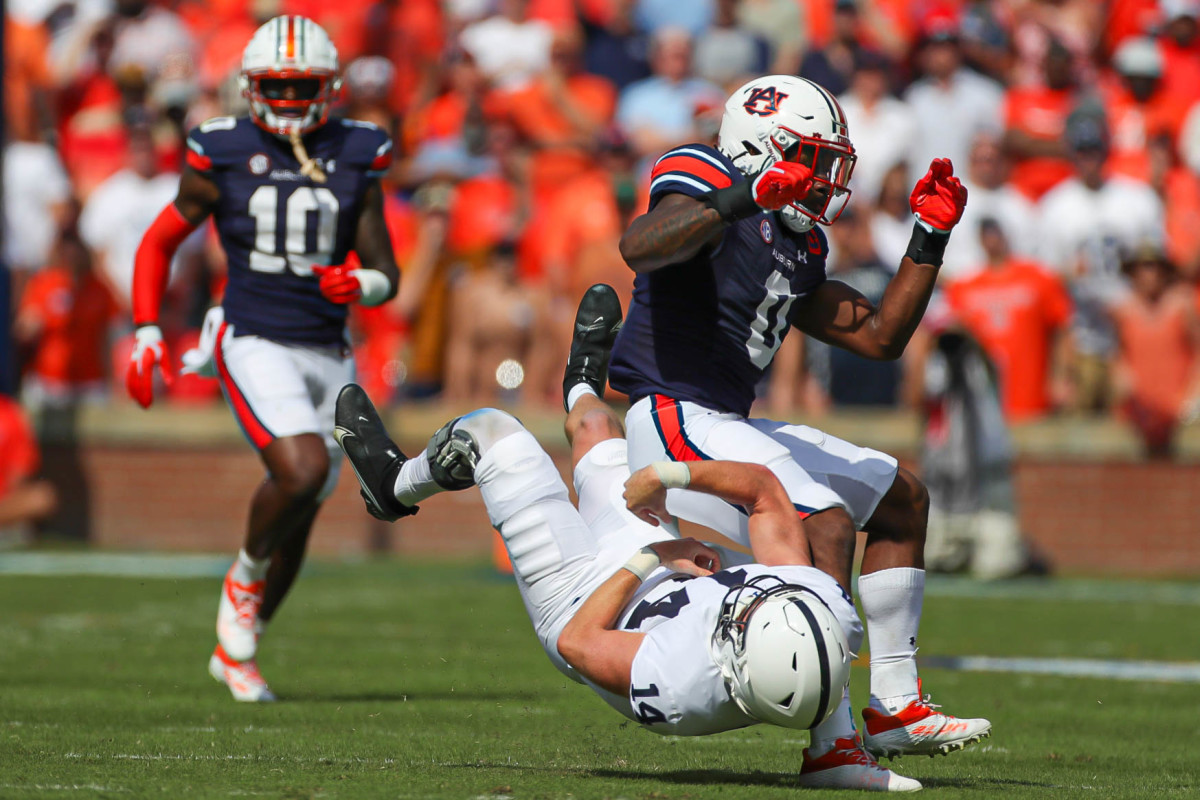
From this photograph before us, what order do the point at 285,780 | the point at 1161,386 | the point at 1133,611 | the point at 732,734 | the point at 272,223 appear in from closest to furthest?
1. the point at 285,780
2. the point at 732,734
3. the point at 272,223
4. the point at 1133,611
5. the point at 1161,386

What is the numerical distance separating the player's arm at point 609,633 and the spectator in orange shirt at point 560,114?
29.4 feet

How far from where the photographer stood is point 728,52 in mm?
13852

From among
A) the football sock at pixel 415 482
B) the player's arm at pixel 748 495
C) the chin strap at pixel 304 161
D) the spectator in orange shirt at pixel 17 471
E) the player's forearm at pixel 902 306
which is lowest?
the spectator in orange shirt at pixel 17 471

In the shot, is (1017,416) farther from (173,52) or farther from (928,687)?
(173,52)

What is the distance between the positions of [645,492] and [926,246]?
1.26m

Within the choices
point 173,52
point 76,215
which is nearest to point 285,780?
point 76,215

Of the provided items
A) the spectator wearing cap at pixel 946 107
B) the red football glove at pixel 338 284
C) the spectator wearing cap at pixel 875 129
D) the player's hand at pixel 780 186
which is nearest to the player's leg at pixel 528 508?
the player's hand at pixel 780 186

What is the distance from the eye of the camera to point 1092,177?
1238cm

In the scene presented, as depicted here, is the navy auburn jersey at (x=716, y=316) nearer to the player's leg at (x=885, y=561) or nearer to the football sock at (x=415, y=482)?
the player's leg at (x=885, y=561)

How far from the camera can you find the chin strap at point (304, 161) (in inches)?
277

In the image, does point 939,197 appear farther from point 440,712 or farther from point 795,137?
point 440,712

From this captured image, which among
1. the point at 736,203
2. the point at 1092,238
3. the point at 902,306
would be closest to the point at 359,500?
the point at 1092,238

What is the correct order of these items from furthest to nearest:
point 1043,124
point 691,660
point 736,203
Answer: point 1043,124 → point 736,203 → point 691,660

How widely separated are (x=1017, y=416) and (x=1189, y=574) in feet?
5.19
